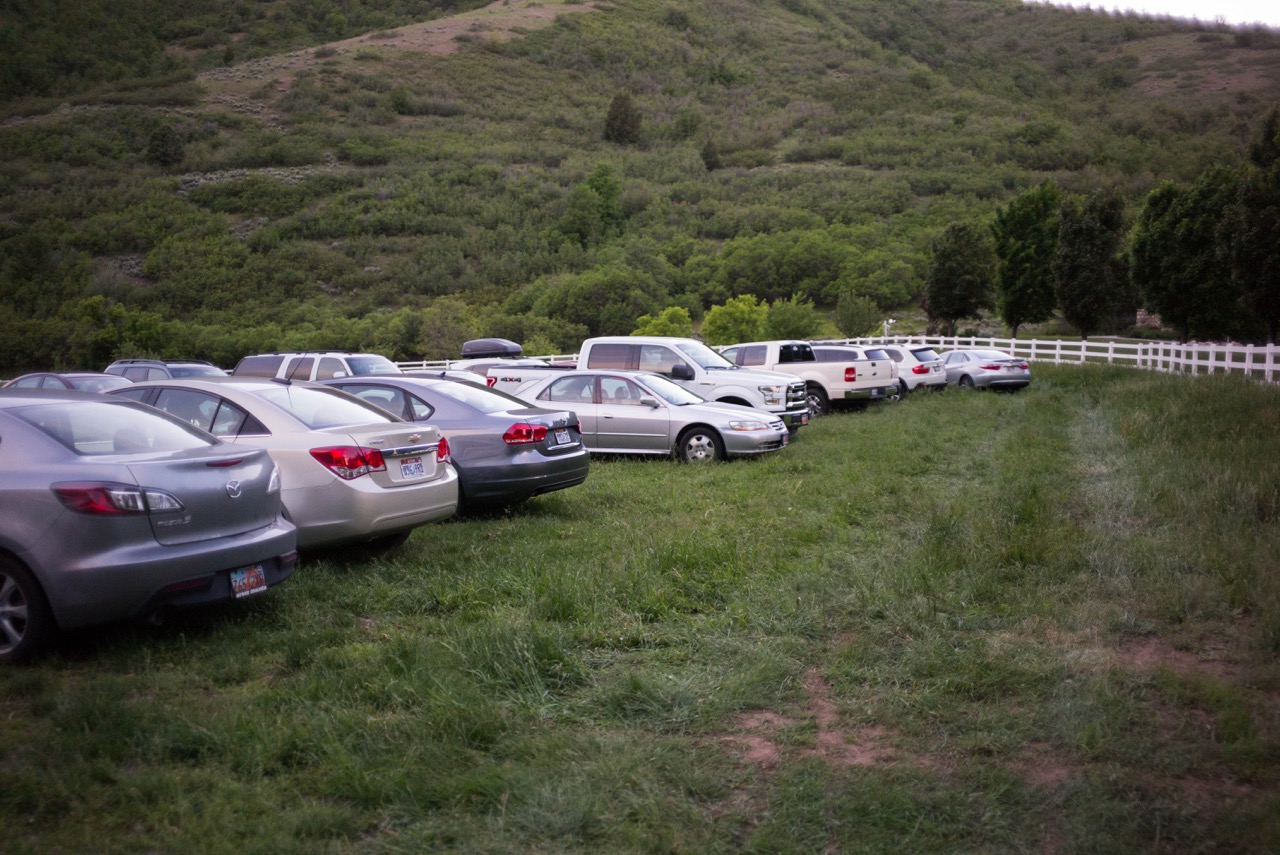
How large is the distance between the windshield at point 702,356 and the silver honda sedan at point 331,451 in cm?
1036

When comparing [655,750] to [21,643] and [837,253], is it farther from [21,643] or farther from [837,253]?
[837,253]

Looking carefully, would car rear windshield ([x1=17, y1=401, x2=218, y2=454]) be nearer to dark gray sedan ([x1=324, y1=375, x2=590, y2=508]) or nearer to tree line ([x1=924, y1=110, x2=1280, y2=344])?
dark gray sedan ([x1=324, y1=375, x2=590, y2=508])

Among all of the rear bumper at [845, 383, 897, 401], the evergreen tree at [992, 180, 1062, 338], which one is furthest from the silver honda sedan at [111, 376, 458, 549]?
the evergreen tree at [992, 180, 1062, 338]

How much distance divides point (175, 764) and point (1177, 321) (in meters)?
51.0

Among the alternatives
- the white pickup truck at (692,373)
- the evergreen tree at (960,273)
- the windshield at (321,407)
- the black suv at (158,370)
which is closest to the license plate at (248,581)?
the windshield at (321,407)

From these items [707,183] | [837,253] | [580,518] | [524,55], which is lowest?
[580,518]

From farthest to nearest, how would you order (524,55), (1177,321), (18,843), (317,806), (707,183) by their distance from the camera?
(524,55) → (707,183) → (1177,321) → (317,806) → (18,843)

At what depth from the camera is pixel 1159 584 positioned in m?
6.51

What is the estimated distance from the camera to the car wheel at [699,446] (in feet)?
46.7

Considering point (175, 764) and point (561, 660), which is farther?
point (561, 660)

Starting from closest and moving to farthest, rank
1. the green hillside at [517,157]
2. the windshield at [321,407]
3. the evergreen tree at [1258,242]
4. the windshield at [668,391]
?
the windshield at [321,407], the windshield at [668,391], the evergreen tree at [1258,242], the green hillside at [517,157]

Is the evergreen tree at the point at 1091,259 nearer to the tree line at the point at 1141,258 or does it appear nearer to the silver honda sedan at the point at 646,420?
the tree line at the point at 1141,258

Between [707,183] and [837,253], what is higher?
[707,183]

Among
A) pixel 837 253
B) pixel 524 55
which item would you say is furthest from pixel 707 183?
pixel 524 55
